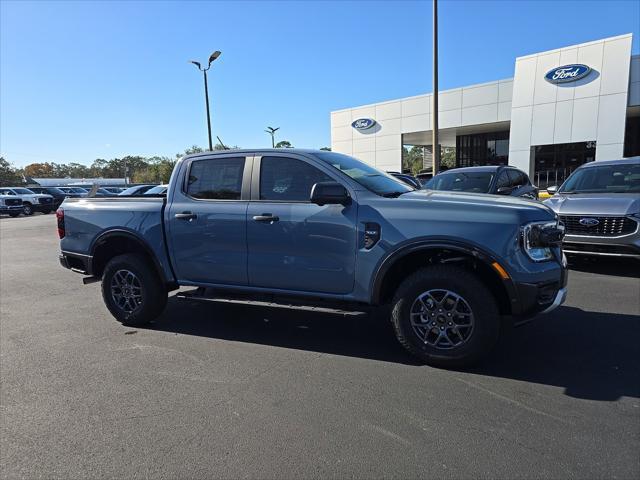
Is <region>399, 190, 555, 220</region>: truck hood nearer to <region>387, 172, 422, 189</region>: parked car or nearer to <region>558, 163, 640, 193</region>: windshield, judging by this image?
<region>387, 172, 422, 189</region>: parked car

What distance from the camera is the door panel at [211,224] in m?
4.46

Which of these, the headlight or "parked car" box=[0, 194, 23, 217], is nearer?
the headlight

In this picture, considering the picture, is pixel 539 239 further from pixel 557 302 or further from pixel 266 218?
pixel 266 218

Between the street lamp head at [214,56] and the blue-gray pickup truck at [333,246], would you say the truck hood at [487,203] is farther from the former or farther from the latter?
the street lamp head at [214,56]

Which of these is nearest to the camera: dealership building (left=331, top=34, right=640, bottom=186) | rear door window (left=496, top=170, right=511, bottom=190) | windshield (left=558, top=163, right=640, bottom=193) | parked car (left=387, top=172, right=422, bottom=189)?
parked car (left=387, top=172, right=422, bottom=189)

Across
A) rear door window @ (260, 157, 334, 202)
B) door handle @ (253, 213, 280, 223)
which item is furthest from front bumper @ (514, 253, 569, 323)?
door handle @ (253, 213, 280, 223)

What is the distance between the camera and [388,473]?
2.45 m

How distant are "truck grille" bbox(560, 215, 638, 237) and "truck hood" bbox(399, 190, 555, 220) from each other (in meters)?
3.51

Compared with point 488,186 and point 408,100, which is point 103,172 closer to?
point 408,100

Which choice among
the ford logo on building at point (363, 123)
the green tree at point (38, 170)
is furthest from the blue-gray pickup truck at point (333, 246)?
the green tree at point (38, 170)

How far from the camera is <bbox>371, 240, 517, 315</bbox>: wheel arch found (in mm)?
3531

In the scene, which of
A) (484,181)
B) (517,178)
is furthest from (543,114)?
(484,181)

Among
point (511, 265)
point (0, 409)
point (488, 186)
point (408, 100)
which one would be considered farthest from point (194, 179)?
point (408, 100)

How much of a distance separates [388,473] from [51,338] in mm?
4064
